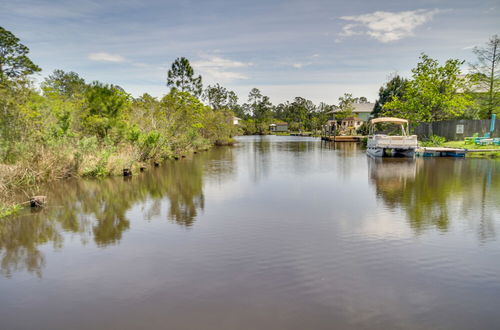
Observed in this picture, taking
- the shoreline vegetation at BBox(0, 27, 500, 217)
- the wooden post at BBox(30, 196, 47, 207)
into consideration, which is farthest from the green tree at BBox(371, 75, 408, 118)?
the wooden post at BBox(30, 196, 47, 207)

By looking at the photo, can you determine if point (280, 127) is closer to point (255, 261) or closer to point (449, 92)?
point (449, 92)

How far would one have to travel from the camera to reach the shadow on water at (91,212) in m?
7.88

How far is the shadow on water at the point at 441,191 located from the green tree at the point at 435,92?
13824 millimetres

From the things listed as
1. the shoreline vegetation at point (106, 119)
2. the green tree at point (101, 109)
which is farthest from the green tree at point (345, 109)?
the green tree at point (101, 109)

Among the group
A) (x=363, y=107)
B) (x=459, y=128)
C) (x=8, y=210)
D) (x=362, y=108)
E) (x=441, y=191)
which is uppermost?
(x=363, y=107)

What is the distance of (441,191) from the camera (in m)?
13.5

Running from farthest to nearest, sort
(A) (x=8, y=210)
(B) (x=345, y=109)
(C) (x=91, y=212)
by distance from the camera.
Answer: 1. (B) (x=345, y=109)
2. (C) (x=91, y=212)
3. (A) (x=8, y=210)

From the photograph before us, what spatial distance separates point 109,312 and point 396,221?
7.96m

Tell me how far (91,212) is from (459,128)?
34832mm

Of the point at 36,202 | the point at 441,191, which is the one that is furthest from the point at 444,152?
the point at 36,202

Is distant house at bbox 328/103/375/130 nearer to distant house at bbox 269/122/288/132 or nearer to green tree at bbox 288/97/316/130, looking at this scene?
green tree at bbox 288/97/316/130

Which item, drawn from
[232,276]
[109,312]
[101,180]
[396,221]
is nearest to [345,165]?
[396,221]

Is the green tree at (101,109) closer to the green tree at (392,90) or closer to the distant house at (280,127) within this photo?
the green tree at (392,90)

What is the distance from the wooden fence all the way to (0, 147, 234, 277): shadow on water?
89.2 feet
